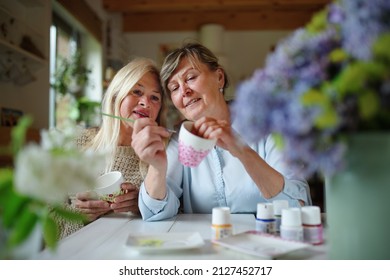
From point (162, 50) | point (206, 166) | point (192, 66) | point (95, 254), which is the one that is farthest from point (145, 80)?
point (162, 50)

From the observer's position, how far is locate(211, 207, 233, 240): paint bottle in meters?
0.75

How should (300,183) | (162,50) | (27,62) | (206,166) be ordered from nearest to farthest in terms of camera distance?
(300,183)
(206,166)
(27,62)
(162,50)

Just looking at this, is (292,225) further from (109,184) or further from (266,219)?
(109,184)

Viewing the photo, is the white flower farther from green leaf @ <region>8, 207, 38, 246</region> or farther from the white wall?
the white wall

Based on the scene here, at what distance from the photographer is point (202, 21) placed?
13.5ft

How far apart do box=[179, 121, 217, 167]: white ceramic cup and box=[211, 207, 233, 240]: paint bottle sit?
4.9 inches

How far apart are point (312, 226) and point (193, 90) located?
0.68 meters

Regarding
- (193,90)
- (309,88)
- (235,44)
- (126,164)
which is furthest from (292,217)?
(235,44)

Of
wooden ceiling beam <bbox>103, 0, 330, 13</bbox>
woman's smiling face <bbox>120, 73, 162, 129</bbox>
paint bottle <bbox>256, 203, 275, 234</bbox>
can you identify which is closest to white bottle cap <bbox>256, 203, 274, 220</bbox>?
paint bottle <bbox>256, 203, 275, 234</bbox>

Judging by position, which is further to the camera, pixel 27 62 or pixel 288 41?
pixel 27 62
